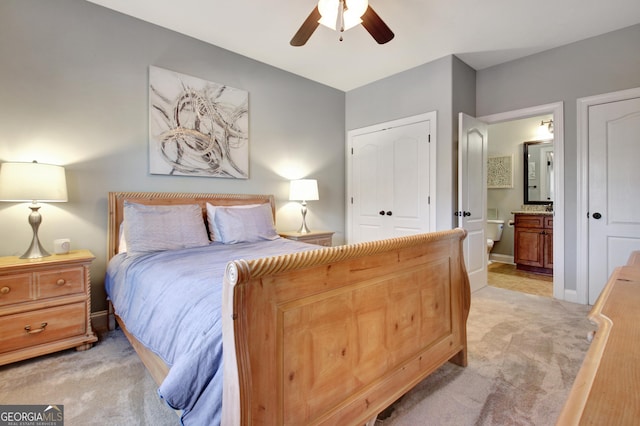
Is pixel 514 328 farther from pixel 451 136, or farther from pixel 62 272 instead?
pixel 62 272

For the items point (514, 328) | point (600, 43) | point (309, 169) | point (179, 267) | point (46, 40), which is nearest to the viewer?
point (179, 267)

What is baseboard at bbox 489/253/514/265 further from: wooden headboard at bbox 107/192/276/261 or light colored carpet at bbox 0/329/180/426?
light colored carpet at bbox 0/329/180/426

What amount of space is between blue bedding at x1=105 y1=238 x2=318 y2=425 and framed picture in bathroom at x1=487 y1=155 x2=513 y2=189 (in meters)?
4.40

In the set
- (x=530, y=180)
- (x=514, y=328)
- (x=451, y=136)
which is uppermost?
(x=451, y=136)

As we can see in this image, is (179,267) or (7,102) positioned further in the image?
(7,102)

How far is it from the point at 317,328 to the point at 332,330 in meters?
0.08

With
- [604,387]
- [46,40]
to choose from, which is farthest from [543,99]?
[46,40]

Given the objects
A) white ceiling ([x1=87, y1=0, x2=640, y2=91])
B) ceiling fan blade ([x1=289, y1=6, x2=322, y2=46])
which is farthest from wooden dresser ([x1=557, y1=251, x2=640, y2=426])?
white ceiling ([x1=87, y1=0, x2=640, y2=91])

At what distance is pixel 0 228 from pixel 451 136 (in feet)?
13.1

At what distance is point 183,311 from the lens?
1.36 m

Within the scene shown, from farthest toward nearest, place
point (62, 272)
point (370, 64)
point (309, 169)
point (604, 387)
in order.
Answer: point (309, 169) < point (370, 64) < point (62, 272) < point (604, 387)

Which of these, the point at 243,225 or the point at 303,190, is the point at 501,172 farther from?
the point at 243,225

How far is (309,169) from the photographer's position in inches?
163

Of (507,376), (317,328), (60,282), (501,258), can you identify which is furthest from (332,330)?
(501,258)
